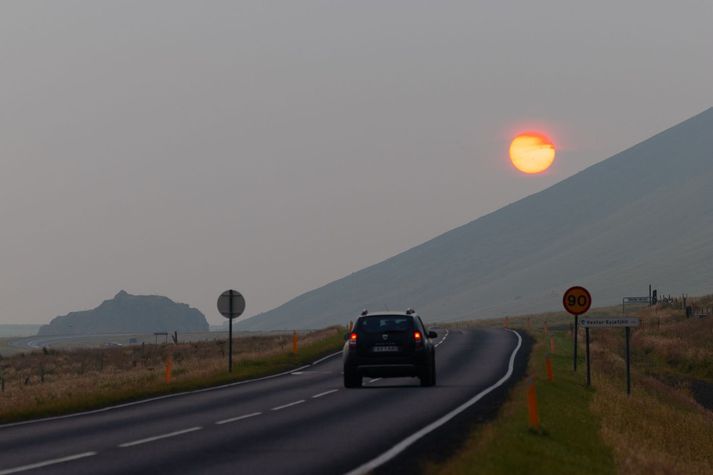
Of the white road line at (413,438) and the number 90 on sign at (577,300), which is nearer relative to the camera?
the white road line at (413,438)

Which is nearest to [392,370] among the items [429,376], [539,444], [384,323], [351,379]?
[384,323]

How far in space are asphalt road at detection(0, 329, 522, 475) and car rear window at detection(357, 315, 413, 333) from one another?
5.12 ft

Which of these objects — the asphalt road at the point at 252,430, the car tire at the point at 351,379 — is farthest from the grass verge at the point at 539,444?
the car tire at the point at 351,379

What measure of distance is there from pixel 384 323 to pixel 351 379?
1.92 meters

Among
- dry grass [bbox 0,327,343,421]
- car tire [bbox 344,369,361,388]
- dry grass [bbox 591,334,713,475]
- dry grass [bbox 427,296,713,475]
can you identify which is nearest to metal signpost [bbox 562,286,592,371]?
dry grass [bbox 427,296,713,475]

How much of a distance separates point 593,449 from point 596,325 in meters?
13.3

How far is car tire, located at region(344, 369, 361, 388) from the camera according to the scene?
105 ft

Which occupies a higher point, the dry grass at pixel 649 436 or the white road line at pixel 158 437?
the white road line at pixel 158 437

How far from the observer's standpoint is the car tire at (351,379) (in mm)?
31922

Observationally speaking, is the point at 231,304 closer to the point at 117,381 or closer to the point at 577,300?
the point at 117,381

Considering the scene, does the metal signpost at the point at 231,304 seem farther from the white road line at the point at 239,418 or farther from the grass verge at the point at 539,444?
the white road line at the point at 239,418

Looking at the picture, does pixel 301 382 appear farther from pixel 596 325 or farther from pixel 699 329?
pixel 699 329

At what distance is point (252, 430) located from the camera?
21.2 metres

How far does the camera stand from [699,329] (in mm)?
72938
